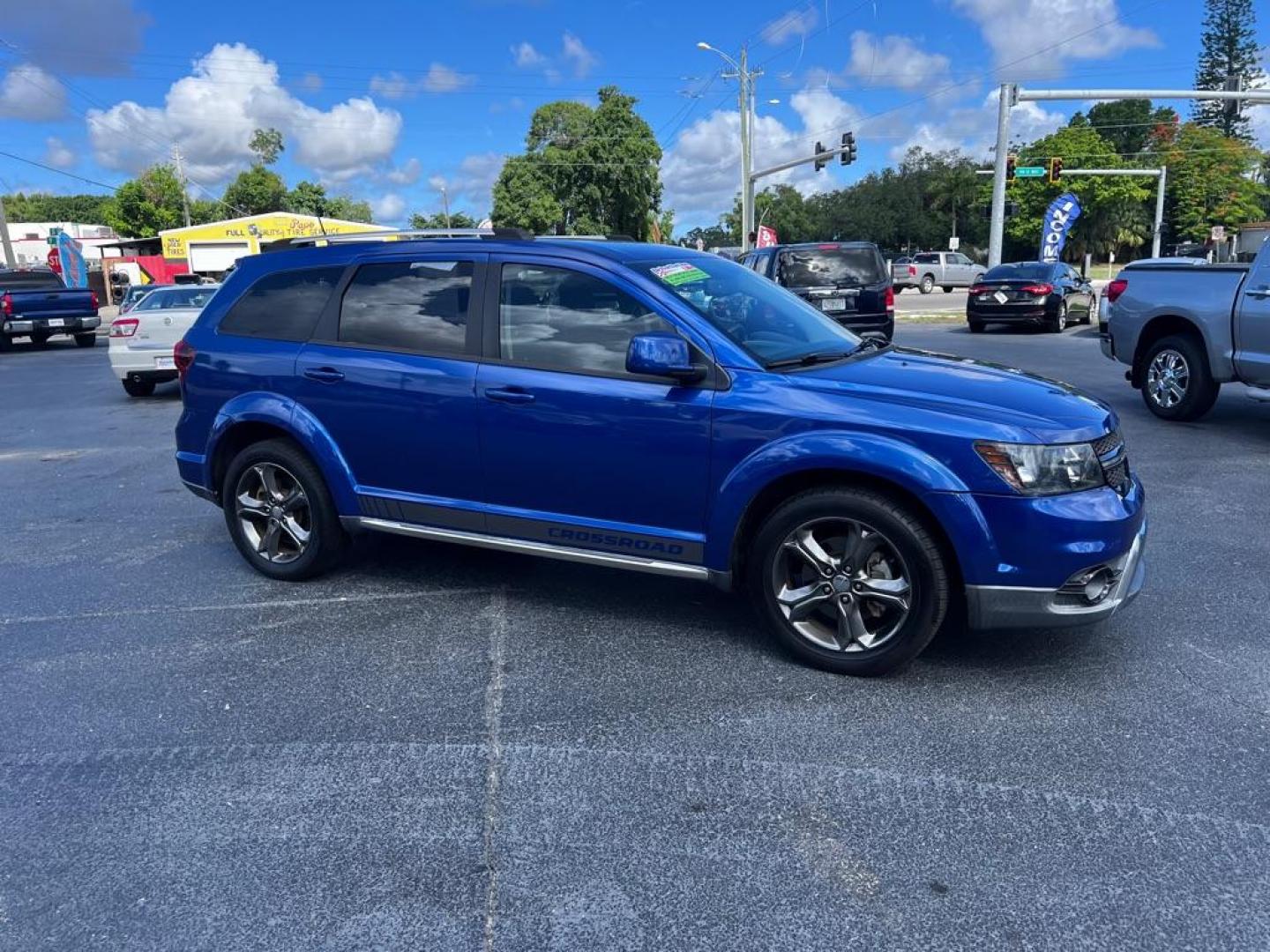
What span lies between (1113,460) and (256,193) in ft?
286

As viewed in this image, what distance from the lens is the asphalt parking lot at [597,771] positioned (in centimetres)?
265

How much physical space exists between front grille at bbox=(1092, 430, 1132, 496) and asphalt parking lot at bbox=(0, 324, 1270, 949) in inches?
31.0

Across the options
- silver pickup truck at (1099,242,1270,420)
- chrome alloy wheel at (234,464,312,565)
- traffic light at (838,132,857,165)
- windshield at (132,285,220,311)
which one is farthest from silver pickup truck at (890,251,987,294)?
chrome alloy wheel at (234,464,312,565)

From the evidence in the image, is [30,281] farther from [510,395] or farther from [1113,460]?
[1113,460]

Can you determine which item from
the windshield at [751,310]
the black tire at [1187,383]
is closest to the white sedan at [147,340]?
the windshield at [751,310]

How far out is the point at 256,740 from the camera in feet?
11.9

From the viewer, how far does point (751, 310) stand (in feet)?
15.3

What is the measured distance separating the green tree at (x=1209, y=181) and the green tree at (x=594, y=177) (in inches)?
1346

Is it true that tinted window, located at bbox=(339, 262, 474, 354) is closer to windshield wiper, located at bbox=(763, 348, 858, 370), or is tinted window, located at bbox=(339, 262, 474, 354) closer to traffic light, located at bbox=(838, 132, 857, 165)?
windshield wiper, located at bbox=(763, 348, 858, 370)

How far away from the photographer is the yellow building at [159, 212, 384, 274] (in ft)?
185

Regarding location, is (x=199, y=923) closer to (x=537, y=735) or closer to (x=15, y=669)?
(x=537, y=735)

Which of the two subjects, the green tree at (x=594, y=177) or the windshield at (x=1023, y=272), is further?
the green tree at (x=594, y=177)

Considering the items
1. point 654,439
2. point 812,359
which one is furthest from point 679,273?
point 654,439

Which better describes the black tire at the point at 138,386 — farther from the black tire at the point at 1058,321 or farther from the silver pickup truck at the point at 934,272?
the silver pickup truck at the point at 934,272
